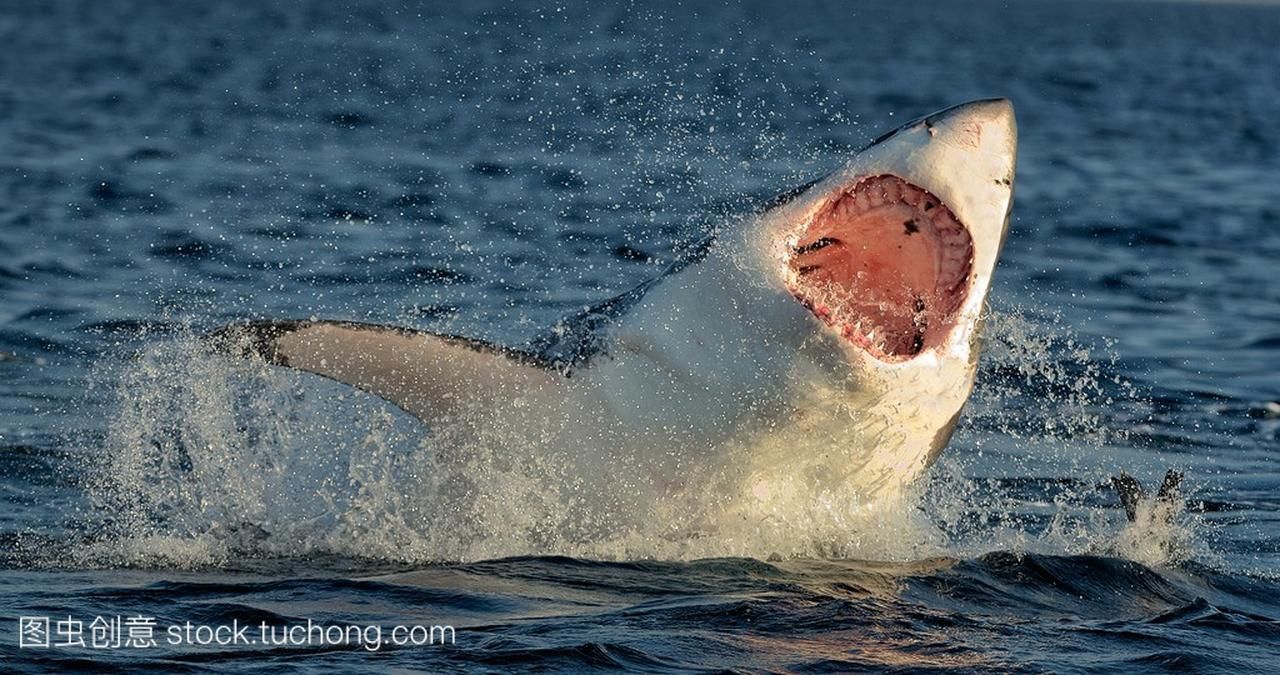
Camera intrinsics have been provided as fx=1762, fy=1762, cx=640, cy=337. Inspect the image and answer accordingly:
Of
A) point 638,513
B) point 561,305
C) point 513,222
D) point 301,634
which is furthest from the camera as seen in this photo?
point 513,222

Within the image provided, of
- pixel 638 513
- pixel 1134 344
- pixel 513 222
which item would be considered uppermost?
pixel 513 222

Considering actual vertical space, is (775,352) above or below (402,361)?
below

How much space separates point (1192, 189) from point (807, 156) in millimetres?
5919

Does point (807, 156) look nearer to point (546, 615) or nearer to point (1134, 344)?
point (1134, 344)

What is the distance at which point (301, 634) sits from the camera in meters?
6.18

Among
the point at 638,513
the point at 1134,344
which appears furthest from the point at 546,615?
the point at 1134,344

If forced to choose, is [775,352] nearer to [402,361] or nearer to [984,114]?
[984,114]

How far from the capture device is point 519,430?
7.08 m

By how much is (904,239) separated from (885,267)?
0.40ft

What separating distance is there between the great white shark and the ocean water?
335 millimetres

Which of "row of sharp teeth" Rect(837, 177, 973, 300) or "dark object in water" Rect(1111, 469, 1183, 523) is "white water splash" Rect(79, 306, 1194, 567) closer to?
"dark object in water" Rect(1111, 469, 1183, 523)

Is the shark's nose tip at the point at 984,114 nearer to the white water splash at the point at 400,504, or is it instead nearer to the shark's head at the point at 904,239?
the shark's head at the point at 904,239

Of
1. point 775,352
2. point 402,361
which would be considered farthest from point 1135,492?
point 402,361

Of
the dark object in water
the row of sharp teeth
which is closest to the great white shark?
the row of sharp teeth
